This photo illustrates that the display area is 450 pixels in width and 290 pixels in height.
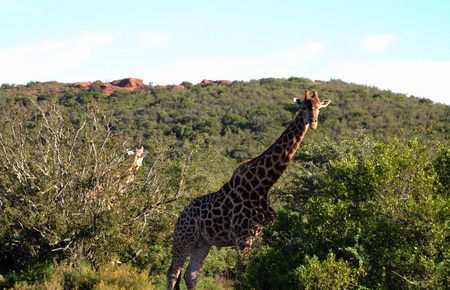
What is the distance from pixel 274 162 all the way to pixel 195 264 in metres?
2.79

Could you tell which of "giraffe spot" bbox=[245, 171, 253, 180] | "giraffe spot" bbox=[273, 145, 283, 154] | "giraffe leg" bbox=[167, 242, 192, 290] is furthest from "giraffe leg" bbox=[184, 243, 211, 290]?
"giraffe spot" bbox=[273, 145, 283, 154]

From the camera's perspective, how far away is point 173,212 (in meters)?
19.9

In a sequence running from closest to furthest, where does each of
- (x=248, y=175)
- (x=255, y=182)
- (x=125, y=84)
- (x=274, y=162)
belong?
(x=274, y=162) → (x=255, y=182) → (x=248, y=175) → (x=125, y=84)

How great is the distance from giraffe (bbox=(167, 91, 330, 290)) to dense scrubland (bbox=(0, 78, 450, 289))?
1.14m

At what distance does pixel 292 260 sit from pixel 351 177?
2141mm

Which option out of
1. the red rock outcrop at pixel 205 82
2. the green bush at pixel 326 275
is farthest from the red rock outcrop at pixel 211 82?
the green bush at pixel 326 275

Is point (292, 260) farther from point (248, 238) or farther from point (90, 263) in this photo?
point (90, 263)

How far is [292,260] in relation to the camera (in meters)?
13.0

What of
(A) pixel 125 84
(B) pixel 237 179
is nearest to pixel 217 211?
(B) pixel 237 179

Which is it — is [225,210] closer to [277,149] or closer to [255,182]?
[255,182]

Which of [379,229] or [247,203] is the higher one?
[247,203]

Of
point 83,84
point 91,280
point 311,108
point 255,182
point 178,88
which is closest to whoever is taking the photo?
point 311,108

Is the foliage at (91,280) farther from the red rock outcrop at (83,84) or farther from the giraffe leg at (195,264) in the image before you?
the red rock outcrop at (83,84)

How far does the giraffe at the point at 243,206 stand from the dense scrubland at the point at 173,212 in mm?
1145
